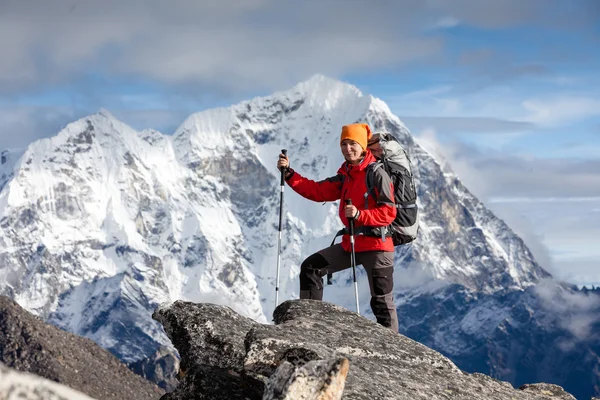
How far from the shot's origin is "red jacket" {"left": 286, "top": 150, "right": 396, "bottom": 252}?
57.4ft

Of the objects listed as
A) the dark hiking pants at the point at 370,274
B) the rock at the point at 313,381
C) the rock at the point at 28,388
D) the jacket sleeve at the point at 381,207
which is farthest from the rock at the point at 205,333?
the rock at the point at 28,388

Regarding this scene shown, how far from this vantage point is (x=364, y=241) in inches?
701

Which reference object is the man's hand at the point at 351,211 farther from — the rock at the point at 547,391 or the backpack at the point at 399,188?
the rock at the point at 547,391

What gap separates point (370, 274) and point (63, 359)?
4534 inches

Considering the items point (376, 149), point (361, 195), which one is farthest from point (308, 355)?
point (376, 149)

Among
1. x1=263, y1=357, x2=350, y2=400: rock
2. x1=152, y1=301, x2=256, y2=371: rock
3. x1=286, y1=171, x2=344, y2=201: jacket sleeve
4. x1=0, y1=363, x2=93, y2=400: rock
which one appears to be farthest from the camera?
x1=286, y1=171, x2=344, y2=201: jacket sleeve

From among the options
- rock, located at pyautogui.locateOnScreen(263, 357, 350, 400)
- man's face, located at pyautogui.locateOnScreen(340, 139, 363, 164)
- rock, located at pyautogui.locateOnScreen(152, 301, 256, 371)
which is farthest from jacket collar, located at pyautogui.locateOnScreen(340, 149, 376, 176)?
rock, located at pyautogui.locateOnScreen(263, 357, 350, 400)

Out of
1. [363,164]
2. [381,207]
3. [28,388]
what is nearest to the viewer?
[28,388]

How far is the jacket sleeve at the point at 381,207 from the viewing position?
688 inches

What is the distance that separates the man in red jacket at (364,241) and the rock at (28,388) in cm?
1018

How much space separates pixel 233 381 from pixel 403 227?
600 cm

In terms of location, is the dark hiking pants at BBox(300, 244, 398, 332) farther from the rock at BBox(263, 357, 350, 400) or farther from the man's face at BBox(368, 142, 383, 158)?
the rock at BBox(263, 357, 350, 400)

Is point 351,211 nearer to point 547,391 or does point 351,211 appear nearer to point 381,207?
point 381,207

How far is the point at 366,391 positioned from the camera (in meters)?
11.6
